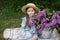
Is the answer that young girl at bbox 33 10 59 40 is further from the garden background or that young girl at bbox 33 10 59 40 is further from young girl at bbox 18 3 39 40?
the garden background

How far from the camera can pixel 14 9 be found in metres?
7.61

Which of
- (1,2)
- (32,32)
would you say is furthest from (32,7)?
(1,2)

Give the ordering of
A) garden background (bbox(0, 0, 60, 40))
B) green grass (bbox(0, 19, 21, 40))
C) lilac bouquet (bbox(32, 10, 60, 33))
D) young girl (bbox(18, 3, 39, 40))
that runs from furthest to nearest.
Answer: garden background (bbox(0, 0, 60, 40))
green grass (bbox(0, 19, 21, 40))
young girl (bbox(18, 3, 39, 40))
lilac bouquet (bbox(32, 10, 60, 33))

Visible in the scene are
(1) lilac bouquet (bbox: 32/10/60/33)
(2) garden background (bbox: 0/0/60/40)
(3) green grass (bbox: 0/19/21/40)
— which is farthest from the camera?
(2) garden background (bbox: 0/0/60/40)

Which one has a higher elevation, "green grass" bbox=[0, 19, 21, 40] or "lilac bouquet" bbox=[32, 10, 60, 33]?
"lilac bouquet" bbox=[32, 10, 60, 33]

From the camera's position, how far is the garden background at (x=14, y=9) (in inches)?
270

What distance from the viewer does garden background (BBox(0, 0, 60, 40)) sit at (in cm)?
685

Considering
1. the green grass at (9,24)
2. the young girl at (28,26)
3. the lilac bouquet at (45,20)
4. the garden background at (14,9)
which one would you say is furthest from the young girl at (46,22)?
the garden background at (14,9)

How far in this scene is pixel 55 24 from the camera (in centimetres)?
423

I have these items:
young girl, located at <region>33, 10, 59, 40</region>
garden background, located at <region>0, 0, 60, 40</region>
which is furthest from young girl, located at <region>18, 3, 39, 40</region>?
garden background, located at <region>0, 0, 60, 40</region>

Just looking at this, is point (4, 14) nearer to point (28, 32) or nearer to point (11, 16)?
point (11, 16)

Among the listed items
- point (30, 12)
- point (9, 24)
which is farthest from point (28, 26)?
point (9, 24)

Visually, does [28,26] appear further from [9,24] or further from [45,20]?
[9,24]

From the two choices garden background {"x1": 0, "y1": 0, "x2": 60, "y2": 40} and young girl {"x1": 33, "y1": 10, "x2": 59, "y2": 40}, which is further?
garden background {"x1": 0, "y1": 0, "x2": 60, "y2": 40}
